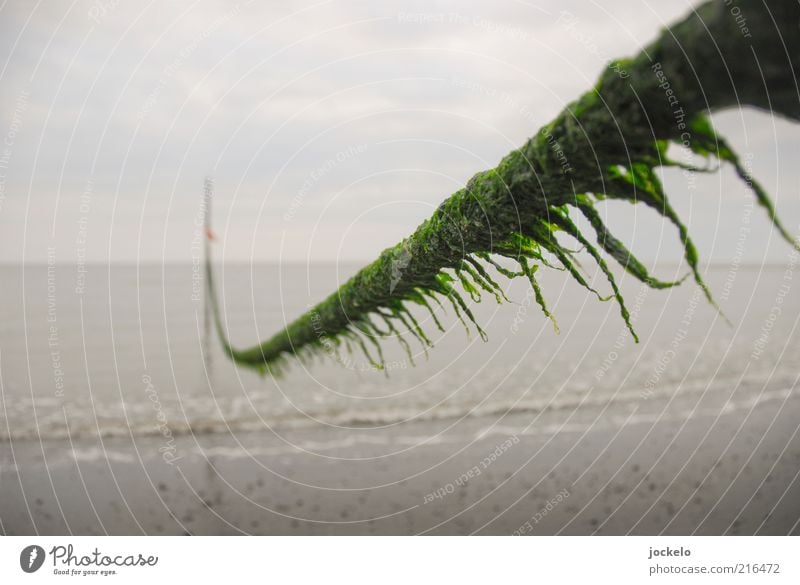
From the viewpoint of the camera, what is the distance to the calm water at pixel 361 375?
169 inches

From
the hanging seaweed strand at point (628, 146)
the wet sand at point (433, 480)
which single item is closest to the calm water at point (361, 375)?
the wet sand at point (433, 480)

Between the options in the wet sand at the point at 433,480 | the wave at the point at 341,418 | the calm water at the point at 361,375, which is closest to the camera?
the wet sand at the point at 433,480

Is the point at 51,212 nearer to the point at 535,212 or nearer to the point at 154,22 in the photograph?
the point at 154,22

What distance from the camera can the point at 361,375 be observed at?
561cm

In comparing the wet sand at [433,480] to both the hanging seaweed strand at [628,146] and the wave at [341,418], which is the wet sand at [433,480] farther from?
the hanging seaweed strand at [628,146]

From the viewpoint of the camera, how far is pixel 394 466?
3254 millimetres

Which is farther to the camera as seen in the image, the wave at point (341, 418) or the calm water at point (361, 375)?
the calm water at point (361, 375)

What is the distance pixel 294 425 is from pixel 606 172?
159 inches

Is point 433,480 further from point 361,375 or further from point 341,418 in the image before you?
point 361,375

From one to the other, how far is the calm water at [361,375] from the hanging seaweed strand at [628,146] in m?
2.86

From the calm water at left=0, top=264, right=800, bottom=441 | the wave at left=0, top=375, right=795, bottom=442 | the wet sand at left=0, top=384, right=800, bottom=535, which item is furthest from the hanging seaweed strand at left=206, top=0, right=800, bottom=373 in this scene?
the wave at left=0, top=375, right=795, bottom=442

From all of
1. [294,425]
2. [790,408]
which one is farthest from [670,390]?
[294,425]

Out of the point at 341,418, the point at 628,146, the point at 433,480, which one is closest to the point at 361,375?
the point at 341,418

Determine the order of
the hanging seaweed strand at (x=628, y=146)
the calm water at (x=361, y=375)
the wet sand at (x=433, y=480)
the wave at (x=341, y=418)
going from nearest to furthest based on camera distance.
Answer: the hanging seaweed strand at (x=628, y=146)
the wet sand at (x=433, y=480)
the wave at (x=341, y=418)
the calm water at (x=361, y=375)
